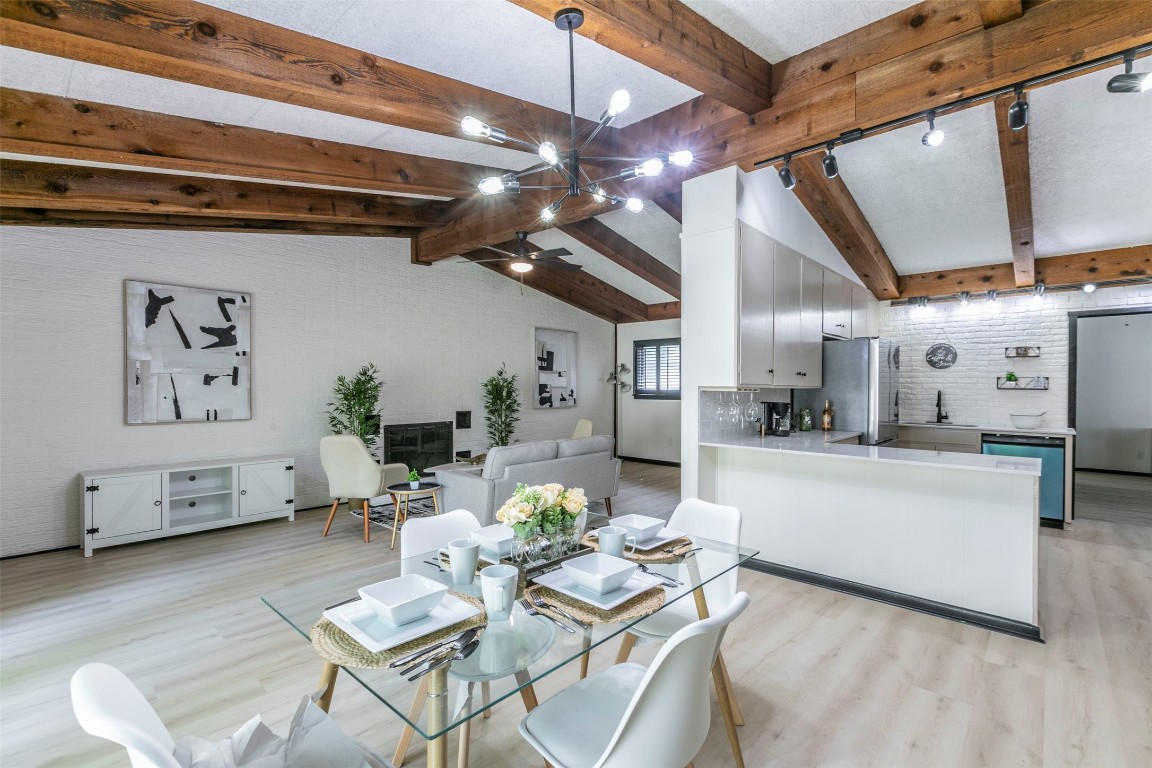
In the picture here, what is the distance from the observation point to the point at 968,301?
6301 millimetres

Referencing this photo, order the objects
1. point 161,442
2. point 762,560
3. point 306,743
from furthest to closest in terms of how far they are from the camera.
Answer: point 161,442
point 762,560
point 306,743

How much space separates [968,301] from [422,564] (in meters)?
7.01

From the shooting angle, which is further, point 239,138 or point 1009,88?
point 239,138

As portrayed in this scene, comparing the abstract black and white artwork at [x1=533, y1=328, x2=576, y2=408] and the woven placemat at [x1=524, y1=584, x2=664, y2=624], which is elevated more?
the abstract black and white artwork at [x1=533, y1=328, x2=576, y2=408]

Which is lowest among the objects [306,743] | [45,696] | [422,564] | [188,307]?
[45,696]

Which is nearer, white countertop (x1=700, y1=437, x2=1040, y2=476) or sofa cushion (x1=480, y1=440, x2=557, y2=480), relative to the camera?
white countertop (x1=700, y1=437, x2=1040, y2=476)

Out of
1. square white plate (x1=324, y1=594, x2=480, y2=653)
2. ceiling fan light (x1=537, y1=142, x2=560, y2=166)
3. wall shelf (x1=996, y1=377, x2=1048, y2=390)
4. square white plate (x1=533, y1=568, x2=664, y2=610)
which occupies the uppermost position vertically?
ceiling fan light (x1=537, y1=142, x2=560, y2=166)

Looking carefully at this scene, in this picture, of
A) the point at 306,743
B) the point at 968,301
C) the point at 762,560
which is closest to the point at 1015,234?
the point at 968,301

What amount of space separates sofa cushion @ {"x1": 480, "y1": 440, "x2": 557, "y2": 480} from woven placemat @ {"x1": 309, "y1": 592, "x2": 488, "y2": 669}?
2.72m

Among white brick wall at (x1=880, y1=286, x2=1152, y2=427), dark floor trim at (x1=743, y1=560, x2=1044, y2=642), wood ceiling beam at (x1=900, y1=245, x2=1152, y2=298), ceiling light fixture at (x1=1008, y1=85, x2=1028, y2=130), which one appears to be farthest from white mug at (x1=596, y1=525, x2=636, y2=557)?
wood ceiling beam at (x1=900, y1=245, x2=1152, y2=298)

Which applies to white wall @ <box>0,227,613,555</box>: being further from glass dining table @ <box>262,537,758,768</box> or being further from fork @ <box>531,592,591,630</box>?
fork @ <box>531,592,591,630</box>

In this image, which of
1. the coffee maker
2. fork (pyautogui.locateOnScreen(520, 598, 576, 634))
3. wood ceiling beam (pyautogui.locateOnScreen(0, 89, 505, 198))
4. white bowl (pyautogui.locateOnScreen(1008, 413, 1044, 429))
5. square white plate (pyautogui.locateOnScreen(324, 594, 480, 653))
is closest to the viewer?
square white plate (pyautogui.locateOnScreen(324, 594, 480, 653))

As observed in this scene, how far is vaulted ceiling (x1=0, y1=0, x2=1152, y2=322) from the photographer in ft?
7.66

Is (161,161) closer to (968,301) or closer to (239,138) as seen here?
(239,138)
